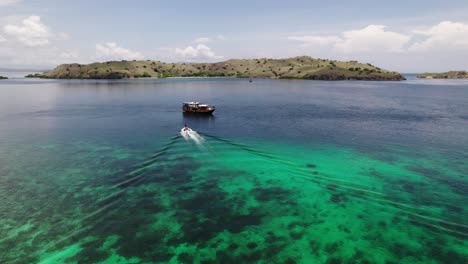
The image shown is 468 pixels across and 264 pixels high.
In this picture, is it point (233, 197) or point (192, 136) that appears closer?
point (233, 197)

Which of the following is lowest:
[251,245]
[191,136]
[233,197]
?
[251,245]

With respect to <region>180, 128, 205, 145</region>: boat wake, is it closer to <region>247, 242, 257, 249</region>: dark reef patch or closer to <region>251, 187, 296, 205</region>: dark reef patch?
<region>251, 187, 296, 205</region>: dark reef patch

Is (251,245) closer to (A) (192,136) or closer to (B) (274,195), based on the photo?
(B) (274,195)

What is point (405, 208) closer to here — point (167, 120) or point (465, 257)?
point (465, 257)

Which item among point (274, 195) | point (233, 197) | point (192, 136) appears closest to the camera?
point (233, 197)

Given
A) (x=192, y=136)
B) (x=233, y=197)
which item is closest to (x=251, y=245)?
(x=233, y=197)

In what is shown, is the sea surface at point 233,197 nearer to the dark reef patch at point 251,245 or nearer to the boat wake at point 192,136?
the dark reef patch at point 251,245

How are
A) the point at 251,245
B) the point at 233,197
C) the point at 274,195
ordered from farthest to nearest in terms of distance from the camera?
the point at 274,195
the point at 233,197
the point at 251,245

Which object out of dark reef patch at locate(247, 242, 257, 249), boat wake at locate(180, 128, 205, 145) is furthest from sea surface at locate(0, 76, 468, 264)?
boat wake at locate(180, 128, 205, 145)
